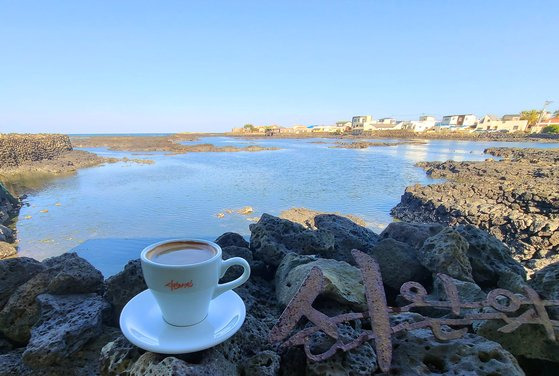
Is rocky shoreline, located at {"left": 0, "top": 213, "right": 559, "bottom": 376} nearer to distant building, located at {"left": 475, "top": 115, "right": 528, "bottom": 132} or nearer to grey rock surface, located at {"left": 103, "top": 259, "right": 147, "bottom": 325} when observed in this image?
grey rock surface, located at {"left": 103, "top": 259, "right": 147, "bottom": 325}

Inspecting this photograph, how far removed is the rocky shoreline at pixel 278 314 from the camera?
3.73ft

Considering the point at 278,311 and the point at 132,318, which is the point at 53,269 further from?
the point at 278,311

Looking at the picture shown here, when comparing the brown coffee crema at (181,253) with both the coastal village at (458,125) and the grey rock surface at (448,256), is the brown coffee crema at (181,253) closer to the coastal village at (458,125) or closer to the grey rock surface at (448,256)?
the grey rock surface at (448,256)

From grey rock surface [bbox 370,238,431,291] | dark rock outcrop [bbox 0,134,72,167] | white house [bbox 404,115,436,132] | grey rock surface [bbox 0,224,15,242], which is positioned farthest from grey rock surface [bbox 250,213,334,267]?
white house [bbox 404,115,436,132]

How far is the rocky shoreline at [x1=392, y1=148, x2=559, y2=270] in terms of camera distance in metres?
9.47

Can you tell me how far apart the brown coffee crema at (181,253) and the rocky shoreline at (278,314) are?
0.33m

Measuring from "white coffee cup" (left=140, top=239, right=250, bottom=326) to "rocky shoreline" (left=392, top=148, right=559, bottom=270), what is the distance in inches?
300

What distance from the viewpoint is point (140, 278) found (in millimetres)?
1756

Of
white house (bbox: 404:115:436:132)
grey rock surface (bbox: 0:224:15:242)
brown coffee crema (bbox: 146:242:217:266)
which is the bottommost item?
white house (bbox: 404:115:436:132)

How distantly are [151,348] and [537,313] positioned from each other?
160cm

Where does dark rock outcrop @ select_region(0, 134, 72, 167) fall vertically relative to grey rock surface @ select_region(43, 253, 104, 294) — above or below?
below

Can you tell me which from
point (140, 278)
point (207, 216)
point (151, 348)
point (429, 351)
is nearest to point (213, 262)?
point (151, 348)

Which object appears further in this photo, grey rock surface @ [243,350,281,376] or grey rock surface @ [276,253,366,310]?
grey rock surface @ [276,253,366,310]

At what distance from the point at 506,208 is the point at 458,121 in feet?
412
